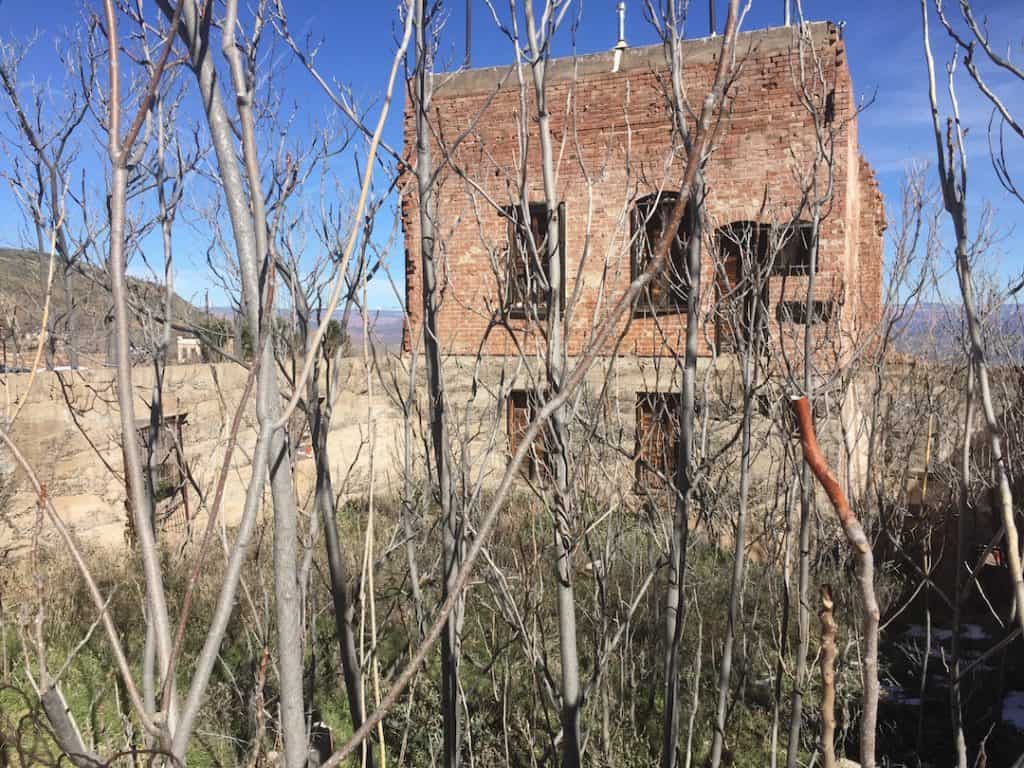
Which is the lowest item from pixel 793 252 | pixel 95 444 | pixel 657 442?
pixel 95 444

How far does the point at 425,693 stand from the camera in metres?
5.07

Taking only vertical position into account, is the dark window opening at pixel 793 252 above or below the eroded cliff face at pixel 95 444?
above

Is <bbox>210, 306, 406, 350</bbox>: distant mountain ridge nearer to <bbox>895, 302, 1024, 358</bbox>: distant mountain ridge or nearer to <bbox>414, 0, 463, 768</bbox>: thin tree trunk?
<bbox>414, 0, 463, 768</bbox>: thin tree trunk

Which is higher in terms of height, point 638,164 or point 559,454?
point 638,164

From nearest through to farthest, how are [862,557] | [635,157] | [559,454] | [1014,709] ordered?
[862,557], [559,454], [1014,709], [635,157]

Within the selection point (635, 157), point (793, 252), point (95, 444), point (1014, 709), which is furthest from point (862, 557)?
point (635, 157)

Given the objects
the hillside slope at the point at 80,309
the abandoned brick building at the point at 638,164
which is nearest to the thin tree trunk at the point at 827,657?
the hillside slope at the point at 80,309

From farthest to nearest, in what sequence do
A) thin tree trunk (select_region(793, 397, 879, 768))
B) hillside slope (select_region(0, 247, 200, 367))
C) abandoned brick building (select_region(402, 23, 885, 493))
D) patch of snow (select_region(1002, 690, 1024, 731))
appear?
1. abandoned brick building (select_region(402, 23, 885, 493))
2. patch of snow (select_region(1002, 690, 1024, 731))
3. hillside slope (select_region(0, 247, 200, 367))
4. thin tree trunk (select_region(793, 397, 879, 768))

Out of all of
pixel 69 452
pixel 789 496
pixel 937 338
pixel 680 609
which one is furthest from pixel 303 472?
pixel 937 338

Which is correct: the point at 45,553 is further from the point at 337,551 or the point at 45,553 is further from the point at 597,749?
the point at 337,551

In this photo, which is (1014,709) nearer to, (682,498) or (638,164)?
A: (682,498)

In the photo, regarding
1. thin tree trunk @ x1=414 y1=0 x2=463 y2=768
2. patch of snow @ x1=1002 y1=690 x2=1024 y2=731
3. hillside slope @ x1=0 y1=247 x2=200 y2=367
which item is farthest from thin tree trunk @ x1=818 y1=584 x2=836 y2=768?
patch of snow @ x1=1002 y1=690 x2=1024 y2=731

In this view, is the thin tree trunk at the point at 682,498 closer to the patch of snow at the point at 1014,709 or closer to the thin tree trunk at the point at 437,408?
the thin tree trunk at the point at 437,408

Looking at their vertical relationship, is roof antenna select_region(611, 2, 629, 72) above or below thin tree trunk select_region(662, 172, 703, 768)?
above
